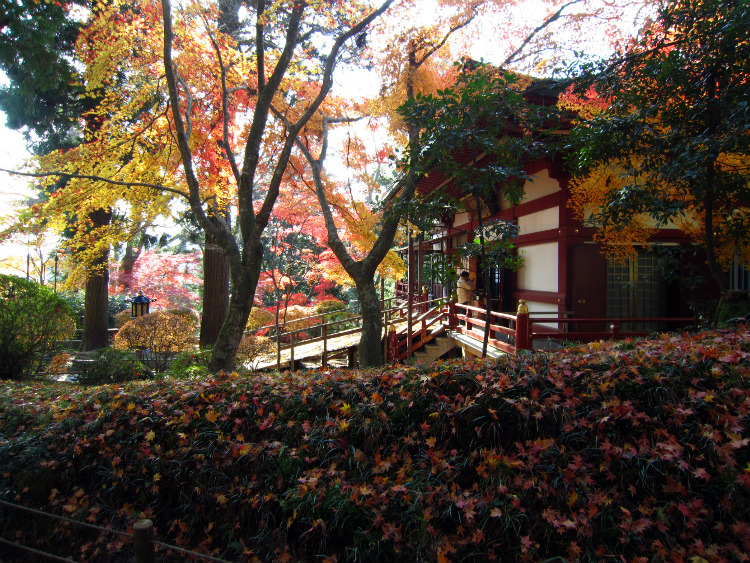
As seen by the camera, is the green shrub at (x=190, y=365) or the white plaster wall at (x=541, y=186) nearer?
the green shrub at (x=190, y=365)

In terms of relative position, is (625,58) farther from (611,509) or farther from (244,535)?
(244,535)

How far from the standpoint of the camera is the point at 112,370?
8320 mm

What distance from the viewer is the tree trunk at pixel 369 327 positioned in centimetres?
698

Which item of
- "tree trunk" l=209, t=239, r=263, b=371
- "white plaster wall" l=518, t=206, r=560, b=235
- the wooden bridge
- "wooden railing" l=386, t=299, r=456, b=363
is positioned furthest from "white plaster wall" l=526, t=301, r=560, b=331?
"tree trunk" l=209, t=239, r=263, b=371

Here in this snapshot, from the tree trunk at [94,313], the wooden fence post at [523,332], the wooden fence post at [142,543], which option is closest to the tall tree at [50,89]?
the tree trunk at [94,313]

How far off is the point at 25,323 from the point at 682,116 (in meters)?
10.8

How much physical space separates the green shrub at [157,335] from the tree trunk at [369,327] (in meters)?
5.94

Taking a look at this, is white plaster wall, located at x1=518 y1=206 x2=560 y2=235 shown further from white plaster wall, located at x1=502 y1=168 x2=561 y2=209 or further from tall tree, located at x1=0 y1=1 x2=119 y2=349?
tall tree, located at x1=0 y1=1 x2=119 y2=349

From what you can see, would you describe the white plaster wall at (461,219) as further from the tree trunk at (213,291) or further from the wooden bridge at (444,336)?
the tree trunk at (213,291)

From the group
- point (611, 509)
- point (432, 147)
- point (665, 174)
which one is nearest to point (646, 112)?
point (665, 174)

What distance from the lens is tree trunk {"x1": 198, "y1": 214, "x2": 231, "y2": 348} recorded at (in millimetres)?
11758

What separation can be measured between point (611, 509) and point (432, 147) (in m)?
4.04

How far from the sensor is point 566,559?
215 centimetres

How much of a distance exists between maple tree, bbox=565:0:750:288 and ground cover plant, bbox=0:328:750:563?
6.54 ft
